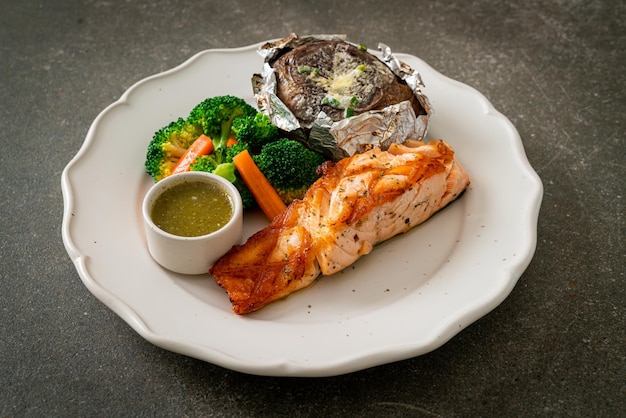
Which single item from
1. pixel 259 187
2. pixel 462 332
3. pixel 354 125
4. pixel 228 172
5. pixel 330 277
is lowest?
pixel 462 332

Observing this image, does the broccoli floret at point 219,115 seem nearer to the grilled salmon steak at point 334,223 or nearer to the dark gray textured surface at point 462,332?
the grilled salmon steak at point 334,223

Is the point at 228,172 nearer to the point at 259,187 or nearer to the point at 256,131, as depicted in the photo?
the point at 259,187

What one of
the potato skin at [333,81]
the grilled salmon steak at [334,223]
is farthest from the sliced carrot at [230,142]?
the grilled salmon steak at [334,223]

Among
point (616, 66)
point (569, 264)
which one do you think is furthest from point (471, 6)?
point (569, 264)

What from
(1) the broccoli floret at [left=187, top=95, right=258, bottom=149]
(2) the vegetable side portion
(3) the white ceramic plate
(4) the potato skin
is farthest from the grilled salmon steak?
(1) the broccoli floret at [left=187, top=95, right=258, bottom=149]

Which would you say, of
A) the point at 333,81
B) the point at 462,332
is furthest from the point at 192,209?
the point at 462,332

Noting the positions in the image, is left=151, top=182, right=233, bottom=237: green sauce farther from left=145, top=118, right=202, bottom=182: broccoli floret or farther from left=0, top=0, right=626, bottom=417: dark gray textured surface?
left=0, top=0, right=626, bottom=417: dark gray textured surface
